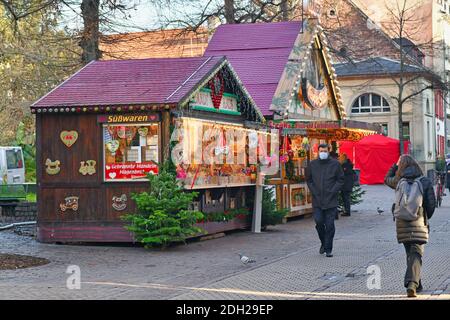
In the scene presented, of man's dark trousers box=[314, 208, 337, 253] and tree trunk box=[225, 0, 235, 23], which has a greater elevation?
tree trunk box=[225, 0, 235, 23]

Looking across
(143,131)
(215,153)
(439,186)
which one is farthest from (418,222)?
(439,186)

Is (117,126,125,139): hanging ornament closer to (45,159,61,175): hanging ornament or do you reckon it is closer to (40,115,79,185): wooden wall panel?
(40,115,79,185): wooden wall panel

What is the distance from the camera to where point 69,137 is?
16.9 meters

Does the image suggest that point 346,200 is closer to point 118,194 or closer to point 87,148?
point 118,194

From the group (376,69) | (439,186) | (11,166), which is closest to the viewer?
(439,186)

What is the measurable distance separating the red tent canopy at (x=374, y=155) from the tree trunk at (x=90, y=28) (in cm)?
2714

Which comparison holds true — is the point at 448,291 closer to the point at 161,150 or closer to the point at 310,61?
the point at 161,150

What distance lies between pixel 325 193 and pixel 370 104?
47.8m

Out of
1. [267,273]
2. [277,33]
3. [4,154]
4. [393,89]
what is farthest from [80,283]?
[393,89]

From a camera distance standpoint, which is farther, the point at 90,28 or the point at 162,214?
the point at 90,28

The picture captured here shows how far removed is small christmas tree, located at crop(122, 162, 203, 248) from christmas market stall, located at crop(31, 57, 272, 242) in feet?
1.22

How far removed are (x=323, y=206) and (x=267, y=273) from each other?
8.35ft

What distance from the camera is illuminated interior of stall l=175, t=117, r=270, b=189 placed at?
16656 mm

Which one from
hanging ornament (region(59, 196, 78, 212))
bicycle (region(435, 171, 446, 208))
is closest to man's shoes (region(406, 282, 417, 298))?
hanging ornament (region(59, 196, 78, 212))
